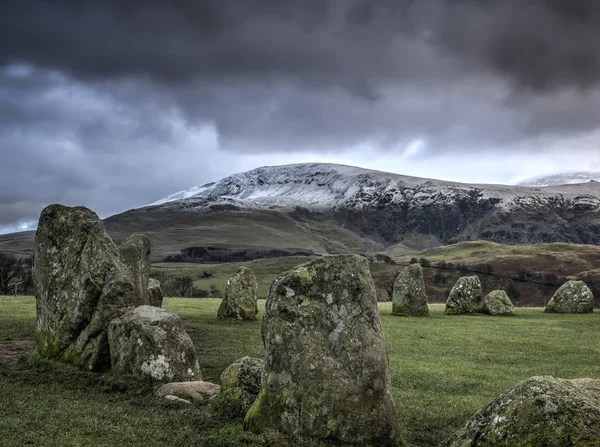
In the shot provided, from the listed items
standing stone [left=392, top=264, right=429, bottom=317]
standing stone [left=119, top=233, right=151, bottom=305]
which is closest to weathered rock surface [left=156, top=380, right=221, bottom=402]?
standing stone [left=119, top=233, right=151, bottom=305]

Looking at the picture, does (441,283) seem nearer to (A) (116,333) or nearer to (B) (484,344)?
(B) (484,344)

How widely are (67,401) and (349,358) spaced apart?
26.6 ft

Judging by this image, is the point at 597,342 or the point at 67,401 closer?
the point at 67,401

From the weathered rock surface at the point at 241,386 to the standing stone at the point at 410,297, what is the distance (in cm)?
2872

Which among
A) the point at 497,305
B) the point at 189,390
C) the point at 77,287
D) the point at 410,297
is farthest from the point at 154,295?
the point at 497,305

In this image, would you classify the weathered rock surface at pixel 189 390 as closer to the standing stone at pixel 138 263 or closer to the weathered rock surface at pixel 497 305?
the standing stone at pixel 138 263

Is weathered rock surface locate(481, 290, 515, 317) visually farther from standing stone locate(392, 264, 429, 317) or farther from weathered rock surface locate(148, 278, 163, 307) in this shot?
weathered rock surface locate(148, 278, 163, 307)

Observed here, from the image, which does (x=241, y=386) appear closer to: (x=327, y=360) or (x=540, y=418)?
(x=327, y=360)

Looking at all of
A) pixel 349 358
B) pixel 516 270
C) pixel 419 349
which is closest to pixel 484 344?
pixel 419 349

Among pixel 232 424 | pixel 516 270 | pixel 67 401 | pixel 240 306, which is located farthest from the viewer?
pixel 516 270

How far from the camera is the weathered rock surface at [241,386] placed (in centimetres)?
1248

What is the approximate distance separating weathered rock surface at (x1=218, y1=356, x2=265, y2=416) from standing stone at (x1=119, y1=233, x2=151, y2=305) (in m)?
15.8

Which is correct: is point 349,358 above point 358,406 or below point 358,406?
above

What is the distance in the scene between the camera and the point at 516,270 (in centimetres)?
13188
